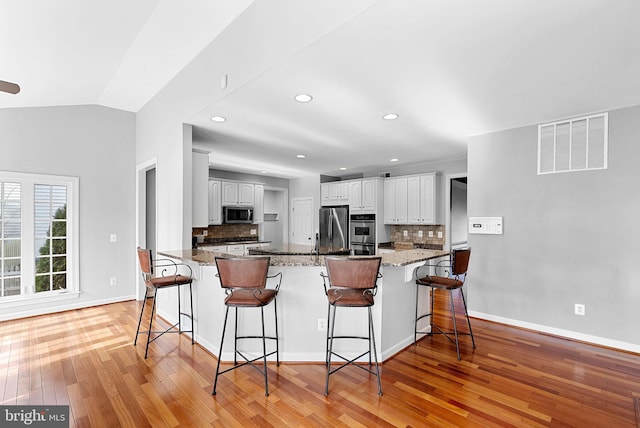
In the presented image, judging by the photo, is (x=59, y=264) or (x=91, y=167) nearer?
(x=59, y=264)

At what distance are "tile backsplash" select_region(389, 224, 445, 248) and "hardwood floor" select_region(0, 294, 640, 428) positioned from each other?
286 cm

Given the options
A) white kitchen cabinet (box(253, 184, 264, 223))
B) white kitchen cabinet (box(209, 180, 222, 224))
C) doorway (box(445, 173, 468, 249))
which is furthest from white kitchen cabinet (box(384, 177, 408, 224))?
white kitchen cabinet (box(209, 180, 222, 224))

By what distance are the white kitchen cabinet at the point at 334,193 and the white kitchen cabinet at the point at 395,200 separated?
94cm

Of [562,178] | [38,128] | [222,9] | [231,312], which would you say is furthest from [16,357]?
[562,178]

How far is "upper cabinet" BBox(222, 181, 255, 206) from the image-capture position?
6.70m

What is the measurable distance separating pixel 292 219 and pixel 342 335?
5659mm

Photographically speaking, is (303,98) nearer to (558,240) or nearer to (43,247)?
(558,240)

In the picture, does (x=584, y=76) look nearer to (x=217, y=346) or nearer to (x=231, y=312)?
(x=231, y=312)

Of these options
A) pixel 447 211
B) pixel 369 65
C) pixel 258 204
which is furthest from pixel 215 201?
pixel 369 65

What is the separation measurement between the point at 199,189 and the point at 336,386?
2841 millimetres

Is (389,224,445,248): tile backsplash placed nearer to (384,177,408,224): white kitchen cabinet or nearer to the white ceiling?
(384,177,408,224): white kitchen cabinet

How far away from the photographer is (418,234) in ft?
21.0

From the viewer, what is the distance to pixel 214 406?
2.15 m

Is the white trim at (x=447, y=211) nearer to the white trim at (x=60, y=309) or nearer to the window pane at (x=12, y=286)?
the white trim at (x=60, y=309)
